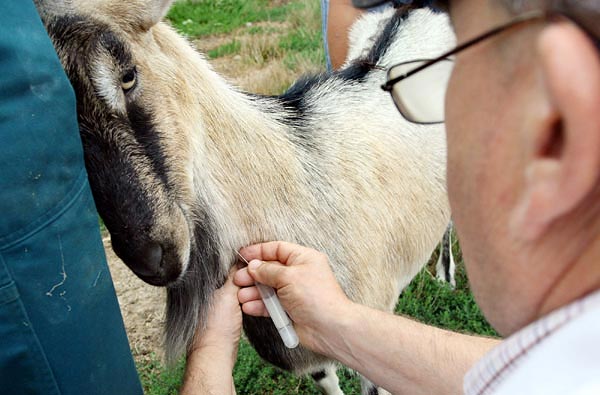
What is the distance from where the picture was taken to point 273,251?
1888 millimetres

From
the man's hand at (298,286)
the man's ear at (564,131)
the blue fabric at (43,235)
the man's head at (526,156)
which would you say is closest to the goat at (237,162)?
→ the man's hand at (298,286)

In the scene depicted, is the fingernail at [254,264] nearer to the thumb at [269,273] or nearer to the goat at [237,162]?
the thumb at [269,273]

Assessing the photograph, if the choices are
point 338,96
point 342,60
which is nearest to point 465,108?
point 338,96

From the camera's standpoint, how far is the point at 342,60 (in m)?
3.34

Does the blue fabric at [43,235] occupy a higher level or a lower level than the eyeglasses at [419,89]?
lower

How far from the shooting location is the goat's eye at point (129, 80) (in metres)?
1.59

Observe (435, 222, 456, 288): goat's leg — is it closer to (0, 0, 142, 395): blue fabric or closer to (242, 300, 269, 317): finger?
(242, 300, 269, 317): finger

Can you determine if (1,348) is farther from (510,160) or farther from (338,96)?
(338,96)

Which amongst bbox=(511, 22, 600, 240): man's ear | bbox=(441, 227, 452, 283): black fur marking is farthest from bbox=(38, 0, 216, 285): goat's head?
bbox=(441, 227, 452, 283): black fur marking

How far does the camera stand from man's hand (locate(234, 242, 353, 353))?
1.76m

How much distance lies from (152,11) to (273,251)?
79cm

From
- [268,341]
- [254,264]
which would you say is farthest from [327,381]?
[254,264]

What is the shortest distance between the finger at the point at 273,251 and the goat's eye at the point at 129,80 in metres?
0.65

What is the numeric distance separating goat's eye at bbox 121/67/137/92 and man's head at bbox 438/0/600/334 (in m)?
1.01
